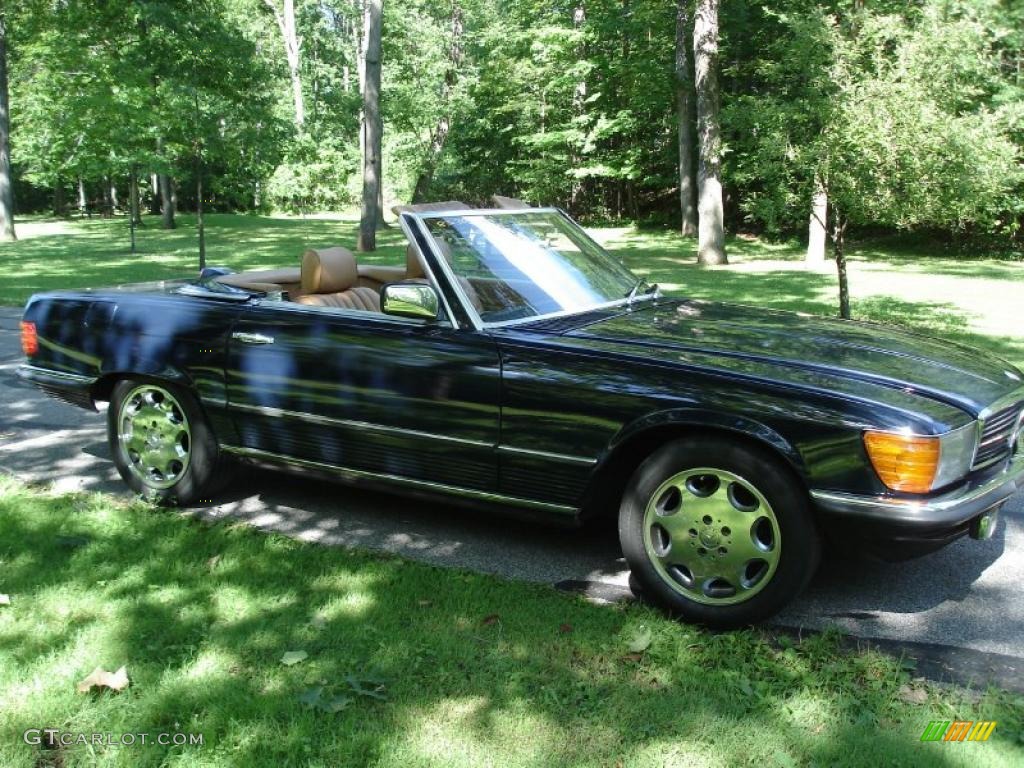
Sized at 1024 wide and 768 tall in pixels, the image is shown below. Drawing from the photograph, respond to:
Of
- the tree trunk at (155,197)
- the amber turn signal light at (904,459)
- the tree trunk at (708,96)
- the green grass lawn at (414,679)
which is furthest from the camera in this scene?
the tree trunk at (155,197)

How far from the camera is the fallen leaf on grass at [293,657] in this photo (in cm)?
328

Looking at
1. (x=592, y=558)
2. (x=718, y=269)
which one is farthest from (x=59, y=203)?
(x=592, y=558)

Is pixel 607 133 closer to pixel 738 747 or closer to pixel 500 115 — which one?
pixel 500 115

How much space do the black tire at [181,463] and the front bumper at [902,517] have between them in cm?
298

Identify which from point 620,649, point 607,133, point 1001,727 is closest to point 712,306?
point 620,649

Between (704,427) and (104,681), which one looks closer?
(104,681)

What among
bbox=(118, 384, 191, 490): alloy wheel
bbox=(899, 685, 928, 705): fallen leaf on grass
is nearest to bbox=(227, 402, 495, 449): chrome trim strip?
bbox=(118, 384, 191, 490): alloy wheel

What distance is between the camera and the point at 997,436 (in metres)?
3.74

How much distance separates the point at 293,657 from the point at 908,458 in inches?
87.1

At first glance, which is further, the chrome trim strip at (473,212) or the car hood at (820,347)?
the chrome trim strip at (473,212)

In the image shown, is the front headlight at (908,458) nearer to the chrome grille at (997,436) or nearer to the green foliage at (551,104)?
the chrome grille at (997,436)

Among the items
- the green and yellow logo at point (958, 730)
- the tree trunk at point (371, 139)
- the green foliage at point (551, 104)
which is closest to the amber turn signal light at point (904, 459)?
the green and yellow logo at point (958, 730)

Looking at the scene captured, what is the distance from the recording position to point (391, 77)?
47969 mm

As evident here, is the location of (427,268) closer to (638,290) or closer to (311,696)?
(638,290)
